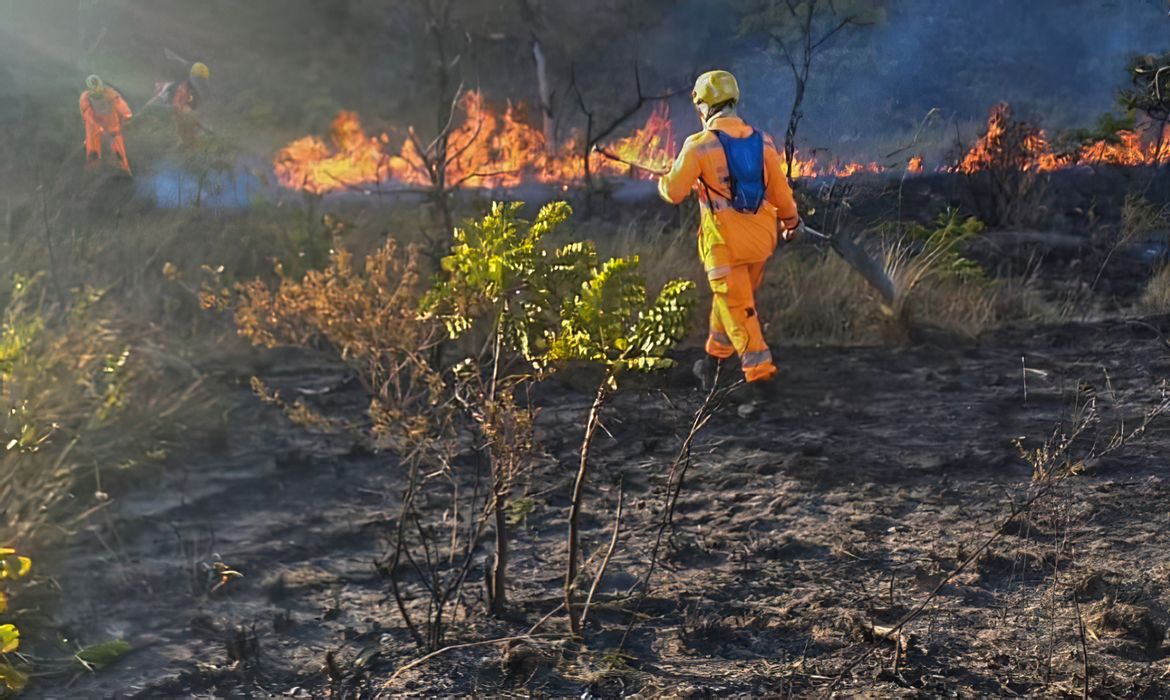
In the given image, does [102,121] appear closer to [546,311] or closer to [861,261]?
[861,261]

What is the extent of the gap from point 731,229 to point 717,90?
0.64 meters

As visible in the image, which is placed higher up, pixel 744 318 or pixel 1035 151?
pixel 1035 151

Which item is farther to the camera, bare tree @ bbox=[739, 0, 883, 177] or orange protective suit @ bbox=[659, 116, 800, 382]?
orange protective suit @ bbox=[659, 116, 800, 382]

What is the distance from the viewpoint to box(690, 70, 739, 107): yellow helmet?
4.91 meters

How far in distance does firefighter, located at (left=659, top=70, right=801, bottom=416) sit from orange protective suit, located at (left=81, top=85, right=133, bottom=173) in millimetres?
4630

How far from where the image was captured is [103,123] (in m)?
8.19

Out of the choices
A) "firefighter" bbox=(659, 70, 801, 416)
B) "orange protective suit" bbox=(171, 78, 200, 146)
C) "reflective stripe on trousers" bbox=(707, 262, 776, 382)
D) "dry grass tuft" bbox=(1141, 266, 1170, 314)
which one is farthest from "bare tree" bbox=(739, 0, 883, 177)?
"orange protective suit" bbox=(171, 78, 200, 146)

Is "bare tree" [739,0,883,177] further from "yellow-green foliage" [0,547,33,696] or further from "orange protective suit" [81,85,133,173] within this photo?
"orange protective suit" [81,85,133,173]

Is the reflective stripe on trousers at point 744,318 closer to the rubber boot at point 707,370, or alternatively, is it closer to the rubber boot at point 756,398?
the rubber boot at point 756,398

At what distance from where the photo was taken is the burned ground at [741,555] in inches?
128

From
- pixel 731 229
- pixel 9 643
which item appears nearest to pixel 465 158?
pixel 731 229

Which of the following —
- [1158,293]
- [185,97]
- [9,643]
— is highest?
[185,97]

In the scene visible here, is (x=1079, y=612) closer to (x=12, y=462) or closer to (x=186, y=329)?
(x=12, y=462)

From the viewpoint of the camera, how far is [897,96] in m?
4.32
